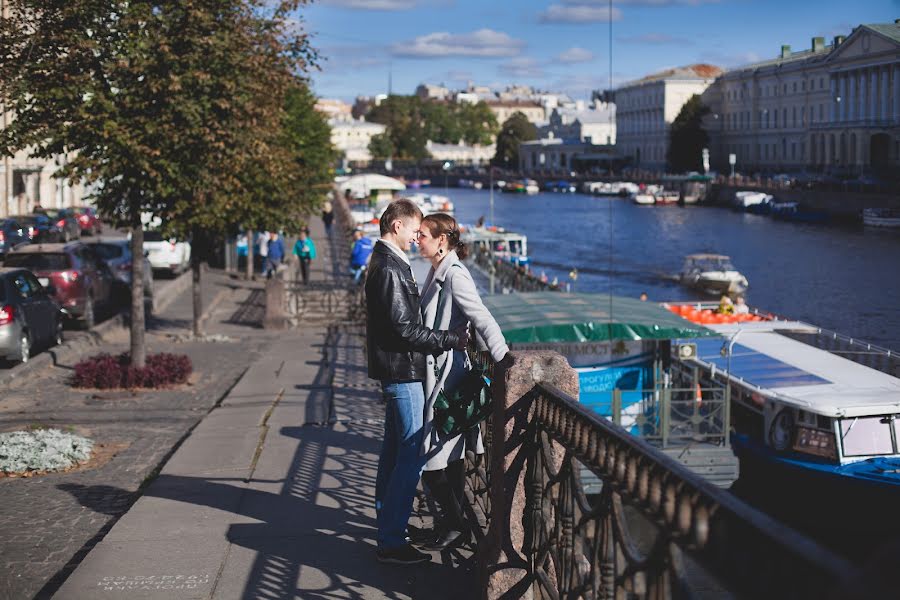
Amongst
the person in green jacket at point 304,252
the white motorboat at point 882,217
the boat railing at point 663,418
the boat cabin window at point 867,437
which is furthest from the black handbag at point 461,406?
the white motorboat at point 882,217

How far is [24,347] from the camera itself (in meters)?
16.9

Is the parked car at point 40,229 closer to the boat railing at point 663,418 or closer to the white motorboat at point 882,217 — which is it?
the boat railing at point 663,418

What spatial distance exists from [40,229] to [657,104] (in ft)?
429

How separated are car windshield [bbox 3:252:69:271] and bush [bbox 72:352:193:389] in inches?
313

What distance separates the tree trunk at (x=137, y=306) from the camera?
49.5 feet

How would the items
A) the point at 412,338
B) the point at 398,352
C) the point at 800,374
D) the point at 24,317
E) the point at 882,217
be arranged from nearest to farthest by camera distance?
the point at 412,338 → the point at 398,352 → the point at 24,317 → the point at 800,374 → the point at 882,217

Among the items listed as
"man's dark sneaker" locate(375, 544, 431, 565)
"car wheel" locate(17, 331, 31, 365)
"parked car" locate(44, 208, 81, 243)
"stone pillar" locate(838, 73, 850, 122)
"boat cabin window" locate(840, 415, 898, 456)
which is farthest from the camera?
"stone pillar" locate(838, 73, 850, 122)

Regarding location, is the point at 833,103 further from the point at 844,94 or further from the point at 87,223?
the point at 87,223

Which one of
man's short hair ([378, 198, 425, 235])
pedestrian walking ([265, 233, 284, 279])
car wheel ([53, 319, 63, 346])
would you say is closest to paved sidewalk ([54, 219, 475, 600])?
man's short hair ([378, 198, 425, 235])

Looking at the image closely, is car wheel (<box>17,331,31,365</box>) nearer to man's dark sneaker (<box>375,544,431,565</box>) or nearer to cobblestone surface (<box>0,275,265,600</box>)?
cobblestone surface (<box>0,275,265,600</box>)

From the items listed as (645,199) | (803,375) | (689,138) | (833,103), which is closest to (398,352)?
(803,375)

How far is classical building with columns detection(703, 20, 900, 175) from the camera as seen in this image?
42.4 metres

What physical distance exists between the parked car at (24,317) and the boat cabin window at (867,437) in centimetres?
1194

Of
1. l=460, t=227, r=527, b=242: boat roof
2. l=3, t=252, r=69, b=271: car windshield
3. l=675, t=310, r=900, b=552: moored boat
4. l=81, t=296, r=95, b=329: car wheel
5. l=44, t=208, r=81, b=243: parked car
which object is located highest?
l=44, t=208, r=81, b=243: parked car
